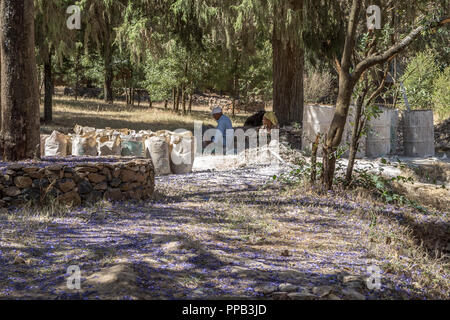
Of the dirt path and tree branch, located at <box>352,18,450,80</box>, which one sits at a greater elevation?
tree branch, located at <box>352,18,450,80</box>

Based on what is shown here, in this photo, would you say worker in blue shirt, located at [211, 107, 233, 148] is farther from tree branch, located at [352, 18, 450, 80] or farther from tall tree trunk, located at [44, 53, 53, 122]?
tall tree trunk, located at [44, 53, 53, 122]

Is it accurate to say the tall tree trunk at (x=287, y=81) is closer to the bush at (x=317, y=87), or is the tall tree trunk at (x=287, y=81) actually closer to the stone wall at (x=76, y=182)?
the stone wall at (x=76, y=182)

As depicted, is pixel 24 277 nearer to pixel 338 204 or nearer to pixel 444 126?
pixel 338 204

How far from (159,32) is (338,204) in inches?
363

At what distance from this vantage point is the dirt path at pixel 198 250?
10.1 feet

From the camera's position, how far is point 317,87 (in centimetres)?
2306

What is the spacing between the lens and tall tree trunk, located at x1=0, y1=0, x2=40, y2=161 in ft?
18.8

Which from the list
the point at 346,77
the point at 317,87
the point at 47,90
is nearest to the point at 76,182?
the point at 346,77

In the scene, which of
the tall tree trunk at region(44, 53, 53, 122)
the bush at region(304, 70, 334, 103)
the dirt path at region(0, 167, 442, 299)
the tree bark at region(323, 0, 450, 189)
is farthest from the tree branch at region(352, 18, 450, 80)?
the bush at region(304, 70, 334, 103)

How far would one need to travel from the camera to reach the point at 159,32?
13.7m

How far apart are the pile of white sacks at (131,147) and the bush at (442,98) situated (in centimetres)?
1055

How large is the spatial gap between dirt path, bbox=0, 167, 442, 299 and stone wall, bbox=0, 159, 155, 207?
263mm

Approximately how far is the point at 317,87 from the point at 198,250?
2001 cm

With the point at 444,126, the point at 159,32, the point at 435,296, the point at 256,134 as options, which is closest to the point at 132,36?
the point at 159,32
